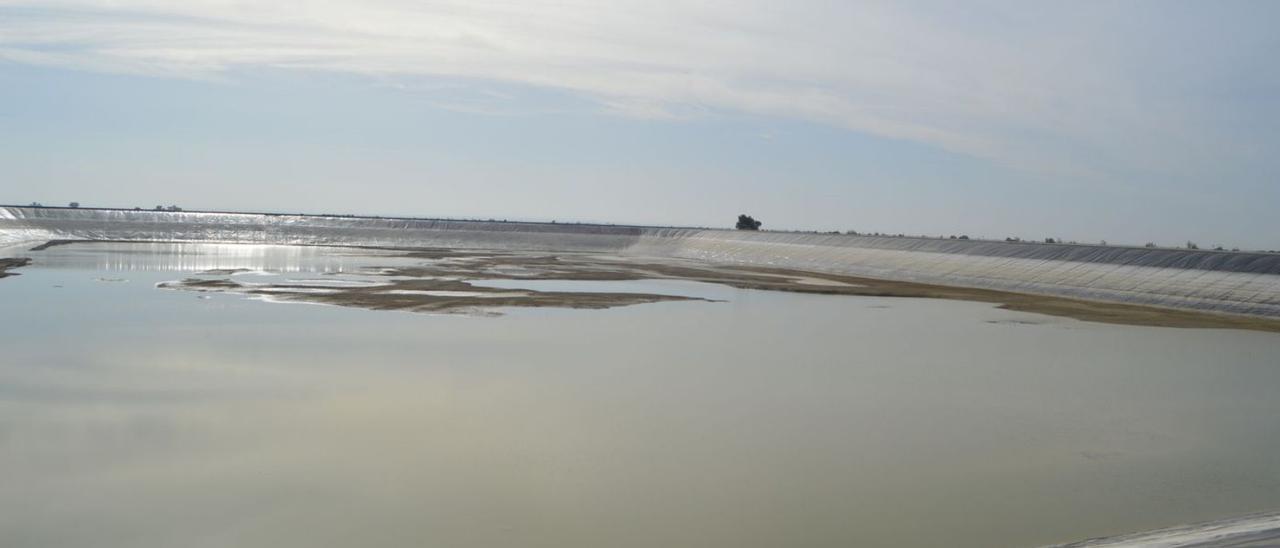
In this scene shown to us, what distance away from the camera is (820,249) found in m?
35.9

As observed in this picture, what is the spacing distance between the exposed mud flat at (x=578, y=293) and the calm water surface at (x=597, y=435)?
324 cm

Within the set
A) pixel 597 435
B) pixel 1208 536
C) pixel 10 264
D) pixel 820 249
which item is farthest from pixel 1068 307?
pixel 10 264

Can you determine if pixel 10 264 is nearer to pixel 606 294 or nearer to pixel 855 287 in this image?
pixel 606 294

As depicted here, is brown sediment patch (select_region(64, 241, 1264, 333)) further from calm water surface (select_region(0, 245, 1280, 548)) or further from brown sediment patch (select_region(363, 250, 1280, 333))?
calm water surface (select_region(0, 245, 1280, 548))

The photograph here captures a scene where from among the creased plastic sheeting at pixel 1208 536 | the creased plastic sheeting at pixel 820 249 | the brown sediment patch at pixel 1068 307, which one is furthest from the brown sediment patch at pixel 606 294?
the creased plastic sheeting at pixel 1208 536

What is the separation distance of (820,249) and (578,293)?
18285 mm

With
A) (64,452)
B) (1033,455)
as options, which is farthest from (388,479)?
(1033,455)

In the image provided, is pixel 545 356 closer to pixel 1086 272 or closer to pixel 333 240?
pixel 1086 272

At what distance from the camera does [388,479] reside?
19.1 feet

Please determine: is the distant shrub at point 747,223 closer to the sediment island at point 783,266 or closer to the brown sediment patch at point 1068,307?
the sediment island at point 783,266

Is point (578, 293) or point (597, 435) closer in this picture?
point (597, 435)

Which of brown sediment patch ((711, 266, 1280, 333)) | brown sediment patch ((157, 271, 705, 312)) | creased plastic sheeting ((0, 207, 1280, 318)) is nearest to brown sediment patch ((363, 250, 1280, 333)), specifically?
brown sediment patch ((711, 266, 1280, 333))

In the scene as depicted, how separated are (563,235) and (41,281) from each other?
3297 centimetres

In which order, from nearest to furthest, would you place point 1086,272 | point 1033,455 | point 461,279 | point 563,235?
point 1033,455 → point 461,279 → point 1086,272 → point 563,235
